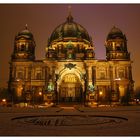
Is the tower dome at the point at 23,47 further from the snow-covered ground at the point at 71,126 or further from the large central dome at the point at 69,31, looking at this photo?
the snow-covered ground at the point at 71,126

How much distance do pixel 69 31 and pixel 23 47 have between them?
10.2 metres

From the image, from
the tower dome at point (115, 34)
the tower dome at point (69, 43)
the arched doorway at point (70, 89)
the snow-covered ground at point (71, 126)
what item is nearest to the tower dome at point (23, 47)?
the tower dome at point (69, 43)

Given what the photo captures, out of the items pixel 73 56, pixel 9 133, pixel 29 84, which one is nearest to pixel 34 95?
pixel 29 84

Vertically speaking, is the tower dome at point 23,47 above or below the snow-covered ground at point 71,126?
above

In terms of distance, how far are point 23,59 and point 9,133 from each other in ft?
100

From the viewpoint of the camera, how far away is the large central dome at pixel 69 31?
4406cm

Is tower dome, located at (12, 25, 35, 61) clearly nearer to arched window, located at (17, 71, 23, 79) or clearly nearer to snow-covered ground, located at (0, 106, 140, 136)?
arched window, located at (17, 71, 23, 79)

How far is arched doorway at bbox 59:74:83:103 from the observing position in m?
38.2

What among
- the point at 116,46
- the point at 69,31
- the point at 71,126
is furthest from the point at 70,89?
the point at 71,126

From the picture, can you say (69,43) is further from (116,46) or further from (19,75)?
(19,75)

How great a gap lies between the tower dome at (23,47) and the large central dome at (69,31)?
6.45m

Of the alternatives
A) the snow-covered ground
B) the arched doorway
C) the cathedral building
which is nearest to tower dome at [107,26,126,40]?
the cathedral building

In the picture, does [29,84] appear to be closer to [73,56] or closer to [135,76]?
[73,56]

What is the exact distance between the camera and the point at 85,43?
4425cm
